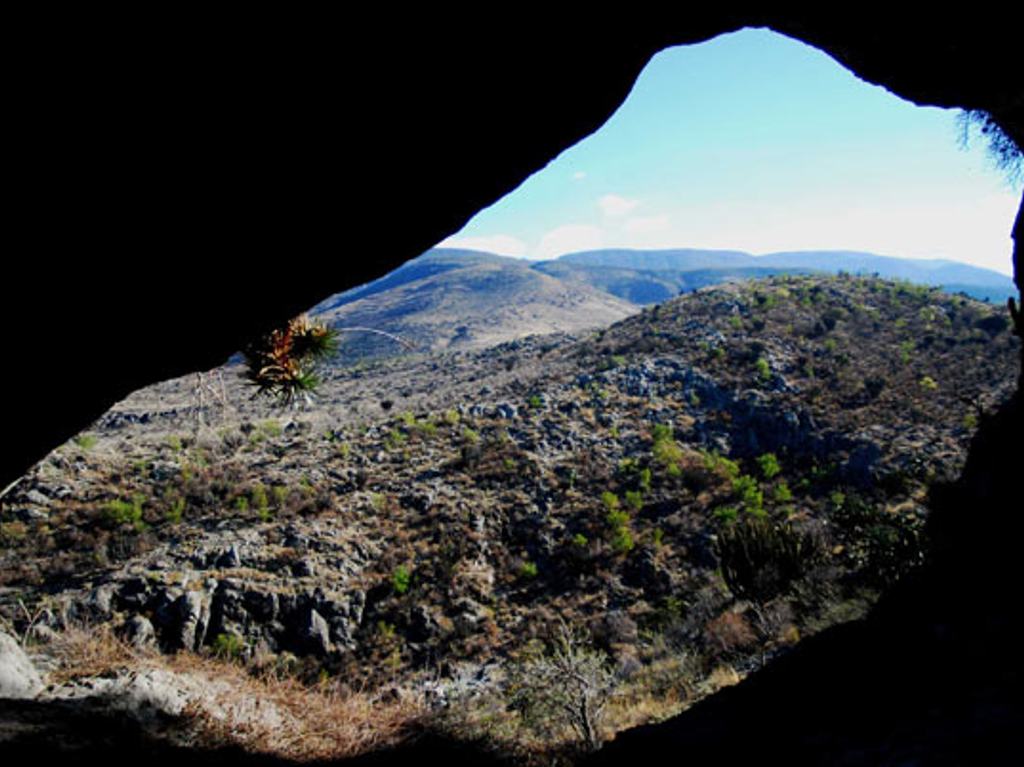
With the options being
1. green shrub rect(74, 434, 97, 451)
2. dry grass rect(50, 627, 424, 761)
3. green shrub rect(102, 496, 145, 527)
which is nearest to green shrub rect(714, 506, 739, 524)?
dry grass rect(50, 627, 424, 761)

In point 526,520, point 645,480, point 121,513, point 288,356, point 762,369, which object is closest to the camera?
point 288,356

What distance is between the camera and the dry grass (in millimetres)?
4793

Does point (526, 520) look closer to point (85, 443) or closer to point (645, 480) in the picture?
point (645, 480)

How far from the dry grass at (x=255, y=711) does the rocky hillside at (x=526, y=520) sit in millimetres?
687

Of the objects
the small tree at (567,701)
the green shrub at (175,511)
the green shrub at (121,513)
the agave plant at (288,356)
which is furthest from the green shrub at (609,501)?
the agave plant at (288,356)

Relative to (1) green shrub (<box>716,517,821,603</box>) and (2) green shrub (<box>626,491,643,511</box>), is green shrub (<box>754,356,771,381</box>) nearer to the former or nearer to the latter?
(2) green shrub (<box>626,491,643,511</box>)

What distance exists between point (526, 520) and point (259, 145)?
21.4 metres

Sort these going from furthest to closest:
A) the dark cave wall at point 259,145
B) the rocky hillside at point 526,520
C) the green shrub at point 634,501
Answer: the green shrub at point 634,501
the rocky hillside at point 526,520
the dark cave wall at point 259,145

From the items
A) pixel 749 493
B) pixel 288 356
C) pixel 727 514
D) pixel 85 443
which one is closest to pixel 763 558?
pixel 727 514

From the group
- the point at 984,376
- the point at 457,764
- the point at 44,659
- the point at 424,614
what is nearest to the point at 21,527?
the point at 424,614

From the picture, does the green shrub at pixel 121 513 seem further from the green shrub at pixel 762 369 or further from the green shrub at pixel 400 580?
the green shrub at pixel 762 369

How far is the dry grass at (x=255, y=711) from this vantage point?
479cm

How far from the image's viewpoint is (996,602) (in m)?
3.88

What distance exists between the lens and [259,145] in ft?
9.56
